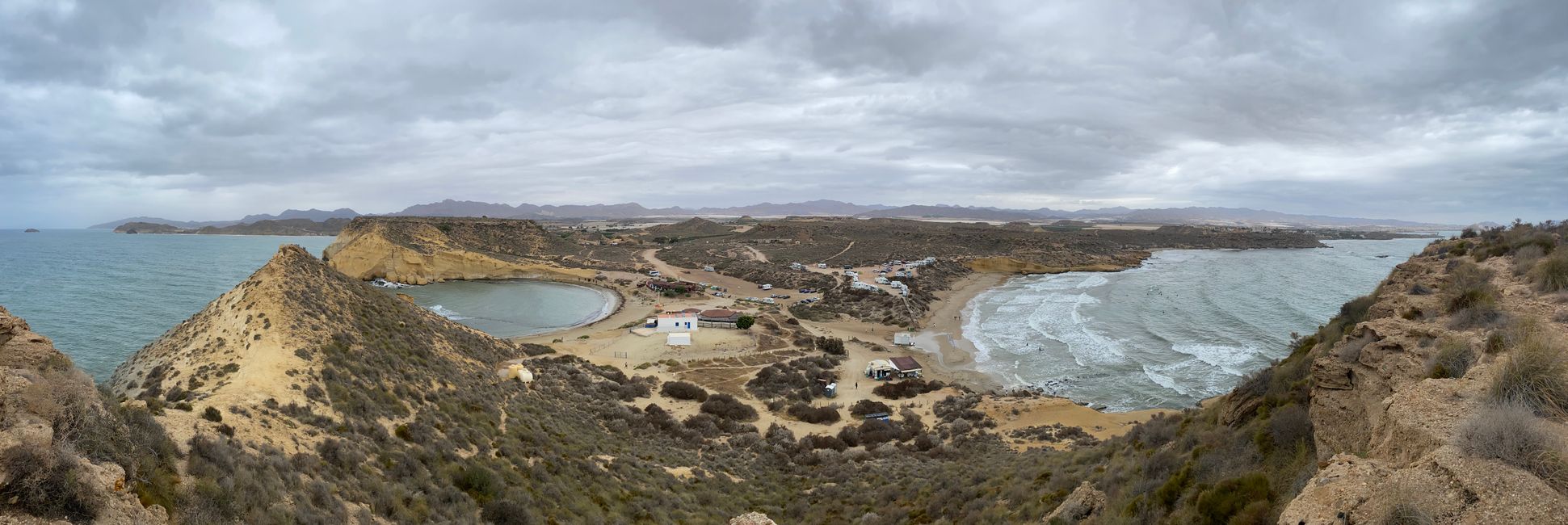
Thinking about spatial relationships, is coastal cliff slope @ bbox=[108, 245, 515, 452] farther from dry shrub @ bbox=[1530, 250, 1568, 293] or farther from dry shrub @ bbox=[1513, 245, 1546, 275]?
dry shrub @ bbox=[1513, 245, 1546, 275]

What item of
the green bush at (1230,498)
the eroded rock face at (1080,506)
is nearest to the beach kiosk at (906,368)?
the eroded rock face at (1080,506)

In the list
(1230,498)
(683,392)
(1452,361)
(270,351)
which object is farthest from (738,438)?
(1452,361)

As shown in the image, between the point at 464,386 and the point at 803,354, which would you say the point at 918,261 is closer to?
the point at 803,354

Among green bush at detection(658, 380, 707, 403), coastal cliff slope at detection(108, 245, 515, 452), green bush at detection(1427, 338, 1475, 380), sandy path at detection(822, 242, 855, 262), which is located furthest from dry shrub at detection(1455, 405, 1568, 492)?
sandy path at detection(822, 242, 855, 262)

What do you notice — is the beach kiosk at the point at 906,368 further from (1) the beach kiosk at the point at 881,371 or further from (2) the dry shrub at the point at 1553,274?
(2) the dry shrub at the point at 1553,274

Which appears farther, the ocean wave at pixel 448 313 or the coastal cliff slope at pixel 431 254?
the coastal cliff slope at pixel 431 254

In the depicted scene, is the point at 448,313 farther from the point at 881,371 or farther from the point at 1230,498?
the point at 1230,498

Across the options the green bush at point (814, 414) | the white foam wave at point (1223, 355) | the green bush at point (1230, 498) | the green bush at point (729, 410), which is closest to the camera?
the green bush at point (1230, 498)
